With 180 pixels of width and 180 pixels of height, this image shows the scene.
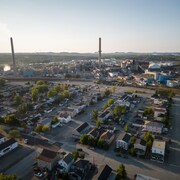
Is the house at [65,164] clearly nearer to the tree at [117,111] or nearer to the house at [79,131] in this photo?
the house at [79,131]

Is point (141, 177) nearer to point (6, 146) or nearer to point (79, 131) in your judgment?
point (79, 131)

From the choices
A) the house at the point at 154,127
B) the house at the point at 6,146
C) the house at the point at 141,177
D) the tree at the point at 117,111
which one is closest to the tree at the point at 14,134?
the house at the point at 6,146

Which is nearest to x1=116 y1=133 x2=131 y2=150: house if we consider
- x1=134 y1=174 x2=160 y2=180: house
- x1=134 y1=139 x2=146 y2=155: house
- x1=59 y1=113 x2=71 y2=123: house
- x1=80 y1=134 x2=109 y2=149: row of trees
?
x1=134 y1=139 x2=146 y2=155: house

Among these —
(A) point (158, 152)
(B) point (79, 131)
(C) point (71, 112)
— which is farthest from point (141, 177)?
(C) point (71, 112)

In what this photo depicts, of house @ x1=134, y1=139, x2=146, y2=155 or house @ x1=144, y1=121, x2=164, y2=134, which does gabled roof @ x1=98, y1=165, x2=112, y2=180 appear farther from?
house @ x1=144, y1=121, x2=164, y2=134

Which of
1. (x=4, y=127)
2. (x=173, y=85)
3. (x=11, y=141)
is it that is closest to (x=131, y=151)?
(x=11, y=141)

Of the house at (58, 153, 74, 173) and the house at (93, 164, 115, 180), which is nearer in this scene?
the house at (93, 164, 115, 180)
